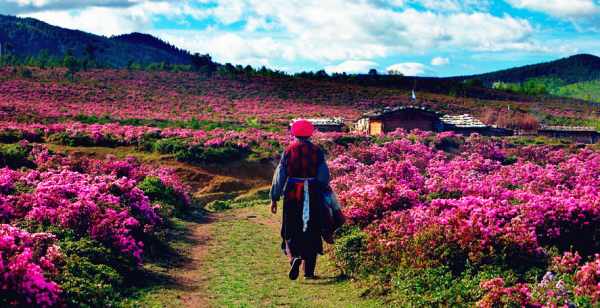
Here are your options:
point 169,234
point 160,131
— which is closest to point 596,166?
point 169,234

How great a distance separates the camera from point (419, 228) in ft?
36.1

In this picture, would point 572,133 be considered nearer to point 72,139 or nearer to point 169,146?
point 169,146

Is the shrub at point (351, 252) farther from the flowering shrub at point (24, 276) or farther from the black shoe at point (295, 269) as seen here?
Answer: the flowering shrub at point (24, 276)

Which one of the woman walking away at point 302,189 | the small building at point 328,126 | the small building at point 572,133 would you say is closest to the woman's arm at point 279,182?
the woman walking away at point 302,189

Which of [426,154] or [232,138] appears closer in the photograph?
[426,154]

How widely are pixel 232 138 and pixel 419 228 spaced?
25325 mm

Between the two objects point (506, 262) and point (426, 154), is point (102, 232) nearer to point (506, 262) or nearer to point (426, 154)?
point (506, 262)

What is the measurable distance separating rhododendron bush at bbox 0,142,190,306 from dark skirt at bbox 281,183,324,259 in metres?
2.61

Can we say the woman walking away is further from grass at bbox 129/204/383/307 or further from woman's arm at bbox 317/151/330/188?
grass at bbox 129/204/383/307

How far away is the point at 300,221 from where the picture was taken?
11.1 metres

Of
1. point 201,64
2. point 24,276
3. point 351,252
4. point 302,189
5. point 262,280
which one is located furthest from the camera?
point 201,64

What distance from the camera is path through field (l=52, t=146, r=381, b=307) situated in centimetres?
977

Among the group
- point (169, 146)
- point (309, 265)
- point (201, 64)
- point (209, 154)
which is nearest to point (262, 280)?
point (309, 265)

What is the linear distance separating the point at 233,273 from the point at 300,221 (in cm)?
167
